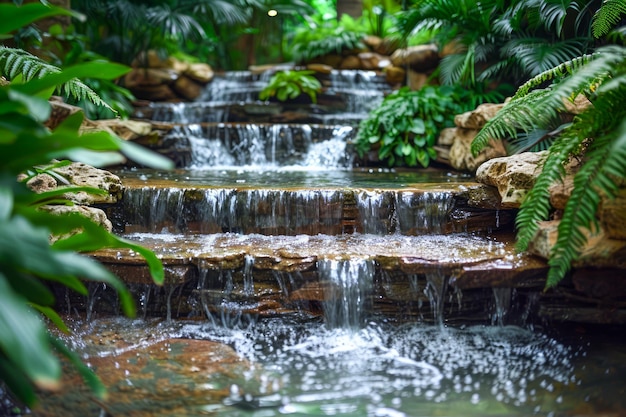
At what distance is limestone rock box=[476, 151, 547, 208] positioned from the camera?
12.5 ft

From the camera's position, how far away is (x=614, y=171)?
233 centimetres

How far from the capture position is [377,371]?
113 inches

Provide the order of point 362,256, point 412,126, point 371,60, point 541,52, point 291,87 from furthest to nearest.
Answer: point 371,60 → point 291,87 → point 412,126 → point 541,52 → point 362,256

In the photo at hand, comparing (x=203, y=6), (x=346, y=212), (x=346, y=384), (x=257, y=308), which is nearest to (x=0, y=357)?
(x=346, y=384)

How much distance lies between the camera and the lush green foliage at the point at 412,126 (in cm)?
630

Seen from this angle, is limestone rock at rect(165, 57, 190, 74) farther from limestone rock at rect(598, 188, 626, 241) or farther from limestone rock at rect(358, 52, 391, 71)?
limestone rock at rect(598, 188, 626, 241)

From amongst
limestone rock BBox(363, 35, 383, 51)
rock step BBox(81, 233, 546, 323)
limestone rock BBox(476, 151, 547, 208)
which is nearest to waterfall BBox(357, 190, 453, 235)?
limestone rock BBox(476, 151, 547, 208)

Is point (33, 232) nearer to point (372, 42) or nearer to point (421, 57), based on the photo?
point (421, 57)

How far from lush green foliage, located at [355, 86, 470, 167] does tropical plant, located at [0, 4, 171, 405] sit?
439 centimetres

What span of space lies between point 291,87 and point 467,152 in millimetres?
3106

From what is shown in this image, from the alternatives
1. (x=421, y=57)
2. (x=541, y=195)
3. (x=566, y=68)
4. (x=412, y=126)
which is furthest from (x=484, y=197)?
(x=421, y=57)

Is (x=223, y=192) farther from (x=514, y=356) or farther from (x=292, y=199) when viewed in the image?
(x=514, y=356)

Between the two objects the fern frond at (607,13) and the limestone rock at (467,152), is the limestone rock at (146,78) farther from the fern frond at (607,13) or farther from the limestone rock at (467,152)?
the fern frond at (607,13)

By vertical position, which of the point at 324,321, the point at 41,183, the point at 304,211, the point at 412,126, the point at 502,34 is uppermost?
the point at 502,34
